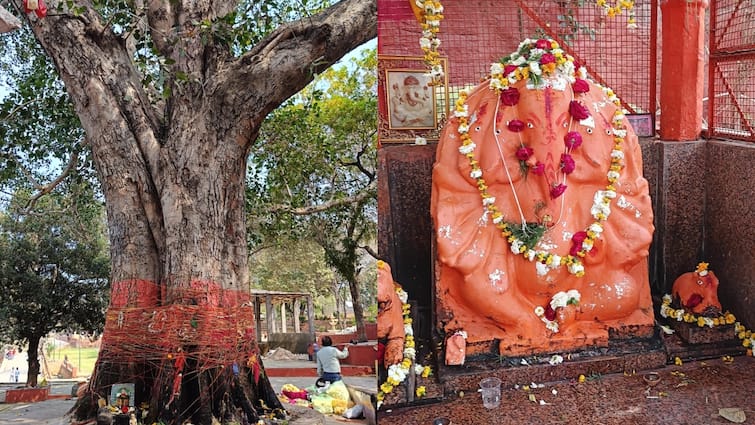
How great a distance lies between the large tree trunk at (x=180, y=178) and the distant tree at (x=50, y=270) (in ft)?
11.4

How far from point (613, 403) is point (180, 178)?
2477 millimetres

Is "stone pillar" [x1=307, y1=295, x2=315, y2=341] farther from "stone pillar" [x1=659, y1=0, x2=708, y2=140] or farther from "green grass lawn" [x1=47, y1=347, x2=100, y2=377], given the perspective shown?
"green grass lawn" [x1=47, y1=347, x2=100, y2=377]

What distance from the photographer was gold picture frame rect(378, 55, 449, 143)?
3.67m

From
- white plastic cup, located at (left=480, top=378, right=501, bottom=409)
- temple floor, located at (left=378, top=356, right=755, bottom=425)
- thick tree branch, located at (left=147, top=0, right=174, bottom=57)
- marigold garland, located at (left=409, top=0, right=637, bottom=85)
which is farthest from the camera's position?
thick tree branch, located at (left=147, top=0, right=174, bottom=57)

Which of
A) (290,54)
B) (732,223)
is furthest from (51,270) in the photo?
(732,223)

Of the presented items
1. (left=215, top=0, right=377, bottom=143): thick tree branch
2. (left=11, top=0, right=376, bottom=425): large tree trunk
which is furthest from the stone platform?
(left=215, top=0, right=377, bottom=143): thick tree branch

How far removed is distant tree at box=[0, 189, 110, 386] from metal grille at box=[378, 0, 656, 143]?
175 inches

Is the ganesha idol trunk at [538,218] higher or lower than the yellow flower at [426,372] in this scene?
higher

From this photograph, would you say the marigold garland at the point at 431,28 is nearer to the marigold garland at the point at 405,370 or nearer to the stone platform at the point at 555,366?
the marigold garland at the point at 405,370

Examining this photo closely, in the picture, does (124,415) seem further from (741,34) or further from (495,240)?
(741,34)

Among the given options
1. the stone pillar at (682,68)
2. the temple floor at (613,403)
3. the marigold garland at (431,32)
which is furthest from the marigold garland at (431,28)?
the temple floor at (613,403)

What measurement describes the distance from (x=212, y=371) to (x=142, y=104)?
4.92 feet

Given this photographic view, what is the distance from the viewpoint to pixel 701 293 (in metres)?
3.88

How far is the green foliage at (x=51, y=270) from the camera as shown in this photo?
23.1 feet
